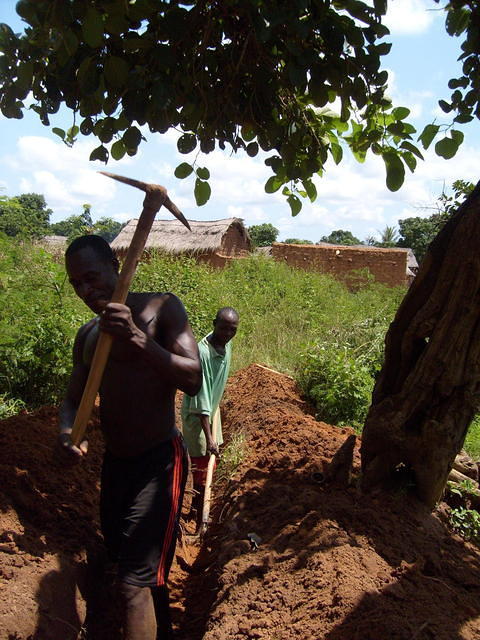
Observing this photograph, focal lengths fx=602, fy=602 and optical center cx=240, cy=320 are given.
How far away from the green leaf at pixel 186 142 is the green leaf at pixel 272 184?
2.49ft

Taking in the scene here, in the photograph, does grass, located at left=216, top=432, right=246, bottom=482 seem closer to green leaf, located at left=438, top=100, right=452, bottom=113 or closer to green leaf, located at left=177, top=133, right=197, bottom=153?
green leaf, located at left=177, top=133, right=197, bottom=153

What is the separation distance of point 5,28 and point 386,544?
329 centimetres

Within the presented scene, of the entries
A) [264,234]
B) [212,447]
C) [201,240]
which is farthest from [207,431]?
[264,234]

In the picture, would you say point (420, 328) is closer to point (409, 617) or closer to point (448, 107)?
point (448, 107)

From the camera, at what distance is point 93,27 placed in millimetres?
2359

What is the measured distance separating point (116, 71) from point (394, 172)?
147cm

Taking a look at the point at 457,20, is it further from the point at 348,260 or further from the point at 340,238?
the point at 340,238

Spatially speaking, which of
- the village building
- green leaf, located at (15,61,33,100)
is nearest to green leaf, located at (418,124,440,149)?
green leaf, located at (15,61,33,100)

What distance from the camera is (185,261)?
1606 centimetres

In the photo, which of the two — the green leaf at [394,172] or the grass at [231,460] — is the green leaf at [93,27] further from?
the grass at [231,460]

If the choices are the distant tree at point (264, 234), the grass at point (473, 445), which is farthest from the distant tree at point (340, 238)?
the grass at point (473, 445)

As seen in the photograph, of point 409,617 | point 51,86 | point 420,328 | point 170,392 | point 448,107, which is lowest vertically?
point 409,617

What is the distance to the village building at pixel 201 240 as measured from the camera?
18562 millimetres

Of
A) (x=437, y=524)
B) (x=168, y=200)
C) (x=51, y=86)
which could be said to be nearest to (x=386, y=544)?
(x=437, y=524)
